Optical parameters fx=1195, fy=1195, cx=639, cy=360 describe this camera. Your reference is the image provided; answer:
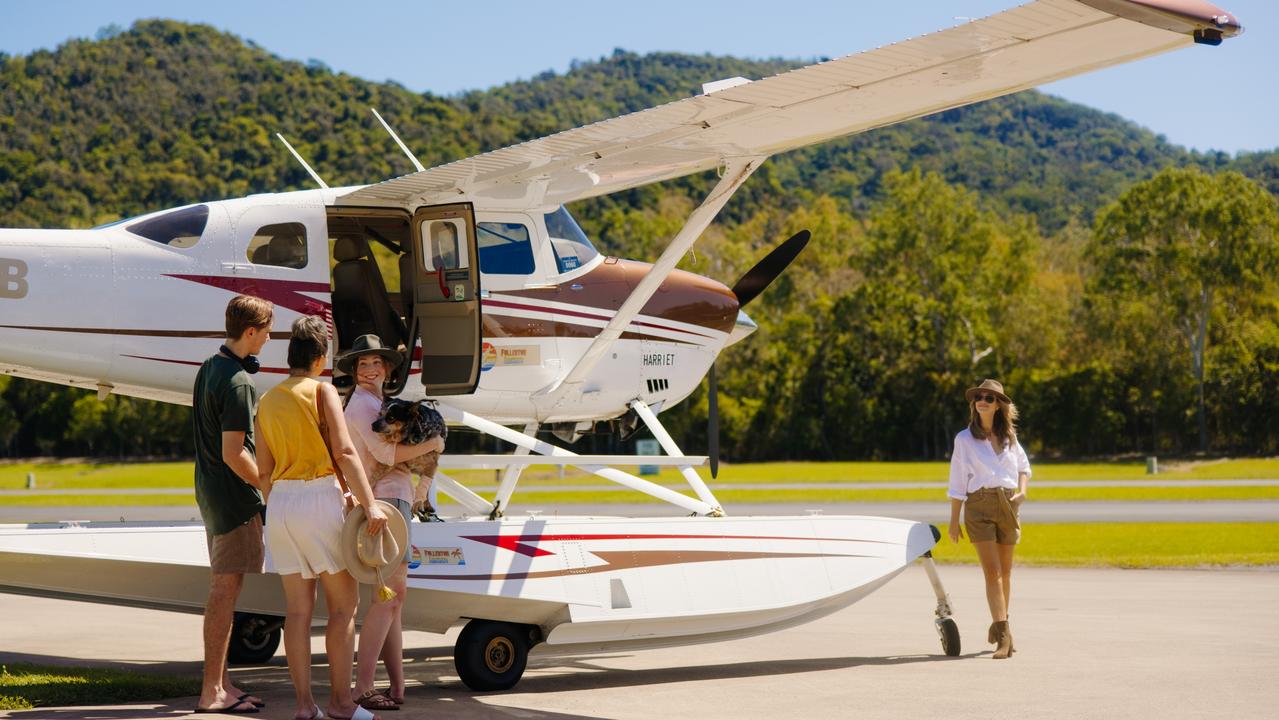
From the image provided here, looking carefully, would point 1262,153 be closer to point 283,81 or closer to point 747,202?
point 747,202

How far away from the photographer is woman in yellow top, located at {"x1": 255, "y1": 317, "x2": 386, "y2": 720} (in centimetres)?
584

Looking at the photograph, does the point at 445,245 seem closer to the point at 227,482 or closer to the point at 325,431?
the point at 227,482

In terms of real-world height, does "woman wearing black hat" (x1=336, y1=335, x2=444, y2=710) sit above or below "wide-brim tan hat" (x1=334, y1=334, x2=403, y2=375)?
below

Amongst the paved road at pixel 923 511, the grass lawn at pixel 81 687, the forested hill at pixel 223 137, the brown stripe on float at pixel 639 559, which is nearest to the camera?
the grass lawn at pixel 81 687

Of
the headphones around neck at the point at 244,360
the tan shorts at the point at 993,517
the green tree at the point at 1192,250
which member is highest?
the green tree at the point at 1192,250

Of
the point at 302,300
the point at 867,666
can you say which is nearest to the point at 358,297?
the point at 302,300

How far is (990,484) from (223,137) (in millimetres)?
102021

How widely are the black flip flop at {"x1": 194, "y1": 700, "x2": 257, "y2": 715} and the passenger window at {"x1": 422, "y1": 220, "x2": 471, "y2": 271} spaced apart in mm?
3688

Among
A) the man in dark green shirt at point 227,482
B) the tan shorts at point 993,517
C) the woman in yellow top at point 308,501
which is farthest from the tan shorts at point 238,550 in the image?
the tan shorts at point 993,517

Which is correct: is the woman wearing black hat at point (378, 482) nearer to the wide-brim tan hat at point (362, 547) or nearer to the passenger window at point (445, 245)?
the wide-brim tan hat at point (362, 547)

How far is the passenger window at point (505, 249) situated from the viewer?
9422mm

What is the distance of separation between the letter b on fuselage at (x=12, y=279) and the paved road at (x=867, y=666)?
2.67 metres

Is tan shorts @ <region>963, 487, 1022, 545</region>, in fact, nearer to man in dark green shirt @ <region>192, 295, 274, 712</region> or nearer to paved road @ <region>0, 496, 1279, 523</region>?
man in dark green shirt @ <region>192, 295, 274, 712</region>

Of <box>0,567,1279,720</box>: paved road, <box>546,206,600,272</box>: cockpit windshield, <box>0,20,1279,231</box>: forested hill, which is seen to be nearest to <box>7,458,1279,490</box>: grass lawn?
<box>0,20,1279,231</box>: forested hill
